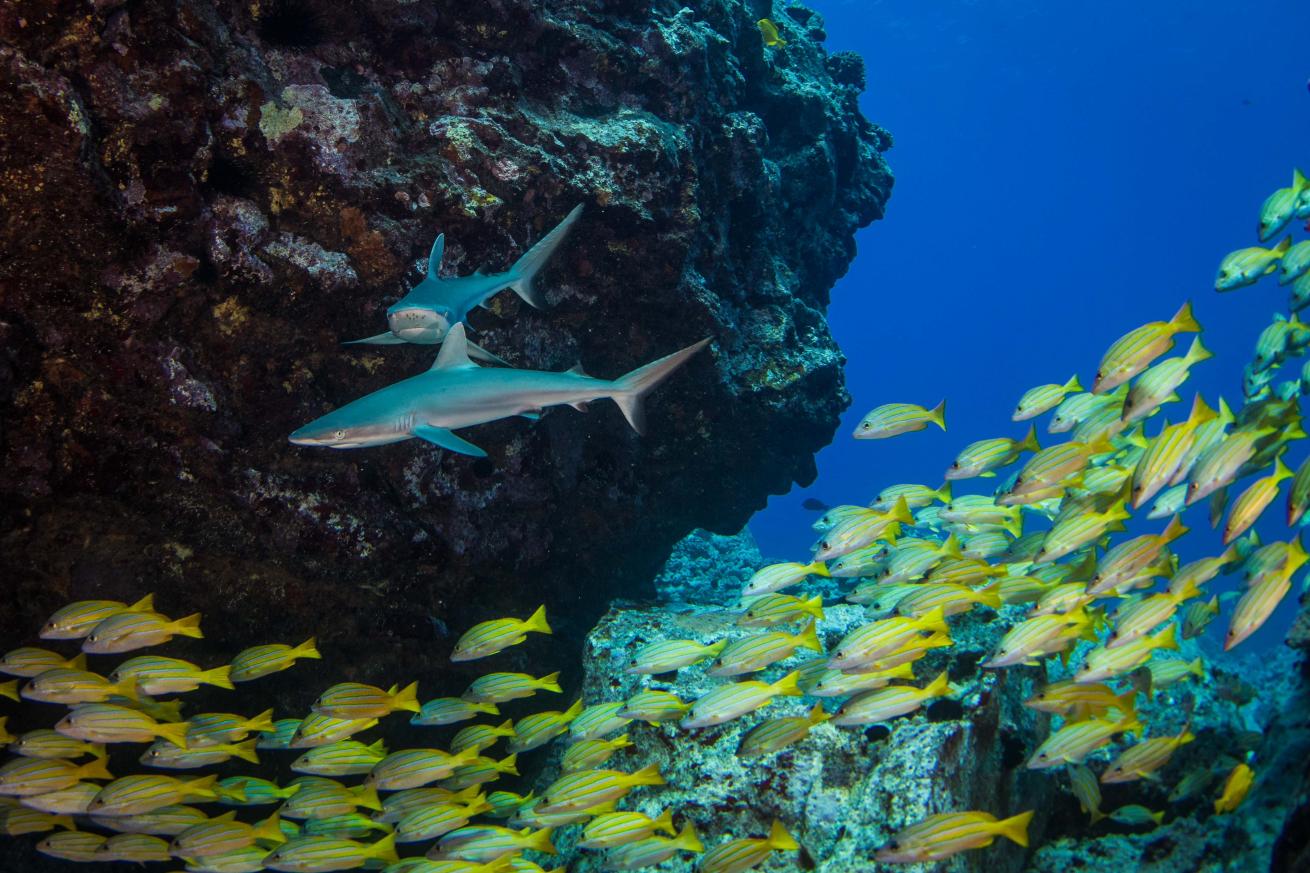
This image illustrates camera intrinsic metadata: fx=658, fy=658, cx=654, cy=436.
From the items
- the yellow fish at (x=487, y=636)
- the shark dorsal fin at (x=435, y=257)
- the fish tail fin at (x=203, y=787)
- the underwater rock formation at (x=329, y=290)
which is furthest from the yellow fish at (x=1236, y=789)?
the fish tail fin at (x=203, y=787)

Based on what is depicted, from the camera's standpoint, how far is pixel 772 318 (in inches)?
332

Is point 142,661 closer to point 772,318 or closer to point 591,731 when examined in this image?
point 591,731

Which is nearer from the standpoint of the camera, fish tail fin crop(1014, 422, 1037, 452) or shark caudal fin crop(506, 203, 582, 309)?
shark caudal fin crop(506, 203, 582, 309)

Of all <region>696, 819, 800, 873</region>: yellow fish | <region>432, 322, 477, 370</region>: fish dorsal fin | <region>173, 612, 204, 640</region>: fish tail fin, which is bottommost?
<region>696, 819, 800, 873</region>: yellow fish

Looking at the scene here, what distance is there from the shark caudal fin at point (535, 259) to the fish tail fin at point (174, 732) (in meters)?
3.59

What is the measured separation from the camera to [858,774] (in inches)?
186

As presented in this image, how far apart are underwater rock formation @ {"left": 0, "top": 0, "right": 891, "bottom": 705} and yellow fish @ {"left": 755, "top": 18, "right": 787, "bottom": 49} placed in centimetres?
360

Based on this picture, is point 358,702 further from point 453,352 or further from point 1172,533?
point 1172,533

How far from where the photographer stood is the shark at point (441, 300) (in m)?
4.32

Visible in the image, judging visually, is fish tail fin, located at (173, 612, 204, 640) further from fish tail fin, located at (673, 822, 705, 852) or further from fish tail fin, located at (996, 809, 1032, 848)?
fish tail fin, located at (996, 809, 1032, 848)

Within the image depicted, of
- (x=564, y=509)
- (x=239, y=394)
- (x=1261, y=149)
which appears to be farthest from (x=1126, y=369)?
(x=1261, y=149)

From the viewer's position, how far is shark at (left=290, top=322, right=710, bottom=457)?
4.04 m

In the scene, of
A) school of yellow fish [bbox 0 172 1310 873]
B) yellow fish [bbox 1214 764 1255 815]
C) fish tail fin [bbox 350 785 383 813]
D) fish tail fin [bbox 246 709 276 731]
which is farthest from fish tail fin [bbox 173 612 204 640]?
yellow fish [bbox 1214 764 1255 815]

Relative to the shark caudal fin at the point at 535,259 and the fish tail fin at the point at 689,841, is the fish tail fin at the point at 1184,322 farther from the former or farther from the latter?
the fish tail fin at the point at 689,841
